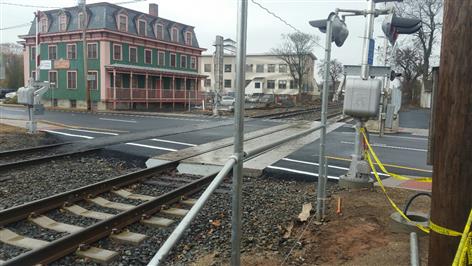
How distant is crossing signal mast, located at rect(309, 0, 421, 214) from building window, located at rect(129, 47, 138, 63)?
33687 mm

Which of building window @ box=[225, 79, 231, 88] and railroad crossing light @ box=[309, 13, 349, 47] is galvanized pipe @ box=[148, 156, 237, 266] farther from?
building window @ box=[225, 79, 231, 88]

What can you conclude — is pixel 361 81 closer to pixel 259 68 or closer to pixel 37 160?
pixel 37 160

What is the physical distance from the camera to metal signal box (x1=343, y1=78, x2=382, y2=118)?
6.43 meters

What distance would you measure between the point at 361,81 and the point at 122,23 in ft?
115

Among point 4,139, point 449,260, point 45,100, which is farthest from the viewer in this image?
point 45,100

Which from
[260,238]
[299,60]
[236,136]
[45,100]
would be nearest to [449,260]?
[236,136]

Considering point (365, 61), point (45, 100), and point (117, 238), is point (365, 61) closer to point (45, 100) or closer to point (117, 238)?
point (117, 238)

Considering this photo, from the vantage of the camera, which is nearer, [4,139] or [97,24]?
[4,139]

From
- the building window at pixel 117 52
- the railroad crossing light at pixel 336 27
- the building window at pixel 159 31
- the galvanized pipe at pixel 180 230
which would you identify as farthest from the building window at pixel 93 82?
the galvanized pipe at pixel 180 230

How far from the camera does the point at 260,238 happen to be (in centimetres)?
537

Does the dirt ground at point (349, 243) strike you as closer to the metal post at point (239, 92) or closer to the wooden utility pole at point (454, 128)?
the wooden utility pole at point (454, 128)

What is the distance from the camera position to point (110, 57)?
3659 centimetres

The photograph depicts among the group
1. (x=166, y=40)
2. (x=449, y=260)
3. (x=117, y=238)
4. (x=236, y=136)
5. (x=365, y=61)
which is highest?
(x=166, y=40)

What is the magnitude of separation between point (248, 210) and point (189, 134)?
10597 mm
